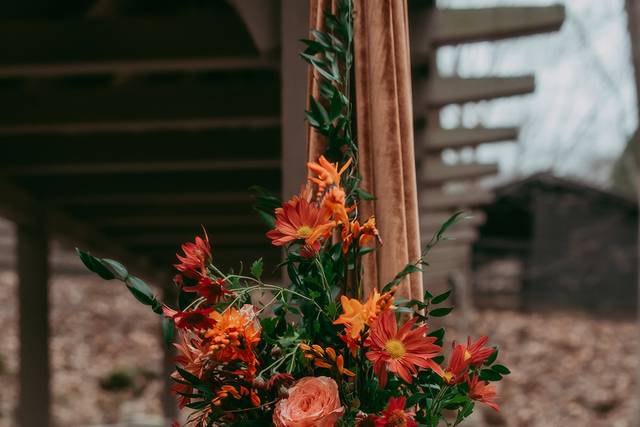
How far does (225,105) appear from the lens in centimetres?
362

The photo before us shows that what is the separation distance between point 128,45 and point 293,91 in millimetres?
1209

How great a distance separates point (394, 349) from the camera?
3.68ft

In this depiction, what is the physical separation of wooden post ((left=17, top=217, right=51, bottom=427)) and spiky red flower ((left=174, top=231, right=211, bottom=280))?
3.88 m

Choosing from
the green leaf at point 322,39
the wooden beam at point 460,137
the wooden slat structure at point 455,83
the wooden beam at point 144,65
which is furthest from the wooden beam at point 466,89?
the green leaf at point 322,39

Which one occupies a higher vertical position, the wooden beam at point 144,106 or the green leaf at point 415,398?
the wooden beam at point 144,106

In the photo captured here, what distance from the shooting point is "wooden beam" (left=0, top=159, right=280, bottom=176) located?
4.14 metres

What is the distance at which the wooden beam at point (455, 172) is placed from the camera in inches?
178

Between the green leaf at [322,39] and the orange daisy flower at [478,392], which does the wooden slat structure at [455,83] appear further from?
the orange daisy flower at [478,392]

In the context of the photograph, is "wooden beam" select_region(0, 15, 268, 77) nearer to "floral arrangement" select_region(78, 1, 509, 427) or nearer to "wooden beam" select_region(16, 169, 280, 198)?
"wooden beam" select_region(16, 169, 280, 198)

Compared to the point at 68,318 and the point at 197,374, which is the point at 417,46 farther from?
the point at 68,318

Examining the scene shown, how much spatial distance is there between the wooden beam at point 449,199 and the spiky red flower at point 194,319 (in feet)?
12.7

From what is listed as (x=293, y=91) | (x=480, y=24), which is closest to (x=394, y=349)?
(x=293, y=91)

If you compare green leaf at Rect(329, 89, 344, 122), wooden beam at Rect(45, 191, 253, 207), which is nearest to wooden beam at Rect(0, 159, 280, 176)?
wooden beam at Rect(45, 191, 253, 207)

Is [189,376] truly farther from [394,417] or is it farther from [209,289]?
[394,417]
